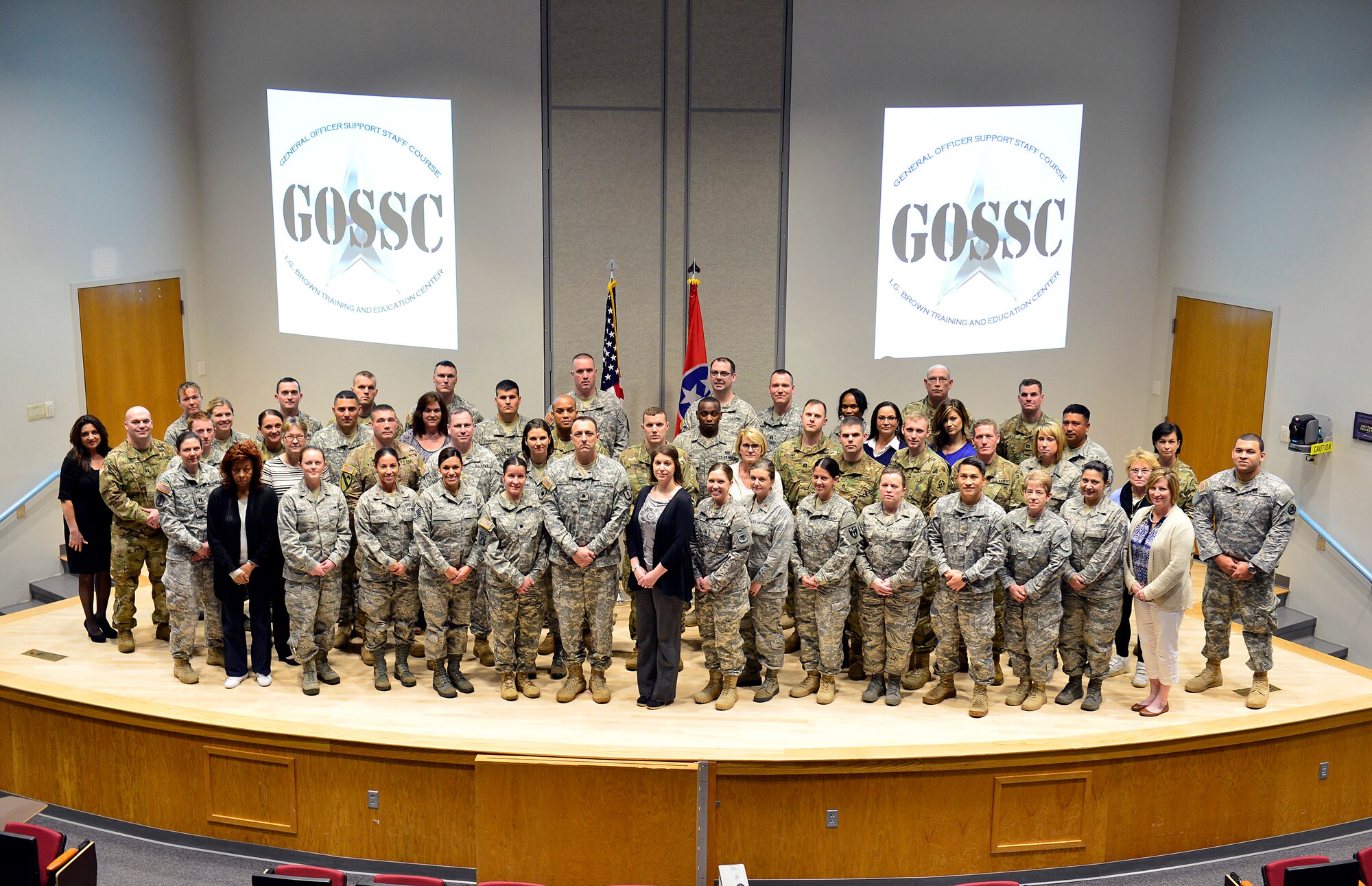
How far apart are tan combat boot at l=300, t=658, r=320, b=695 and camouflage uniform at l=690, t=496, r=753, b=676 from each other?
6.88ft

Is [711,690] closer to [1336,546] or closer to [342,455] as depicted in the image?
[342,455]

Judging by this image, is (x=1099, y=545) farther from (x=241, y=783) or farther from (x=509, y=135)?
(x=509, y=135)

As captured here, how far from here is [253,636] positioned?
6422 mm

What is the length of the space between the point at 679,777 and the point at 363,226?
5.86 meters

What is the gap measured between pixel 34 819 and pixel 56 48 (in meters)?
5.45

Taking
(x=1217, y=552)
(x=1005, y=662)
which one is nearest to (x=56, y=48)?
(x=1005, y=662)

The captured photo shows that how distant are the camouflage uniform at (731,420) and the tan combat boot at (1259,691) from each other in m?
3.15

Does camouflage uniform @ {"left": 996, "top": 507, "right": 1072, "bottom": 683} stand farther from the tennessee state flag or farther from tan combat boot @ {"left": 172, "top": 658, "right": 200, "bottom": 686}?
tan combat boot @ {"left": 172, "top": 658, "right": 200, "bottom": 686}

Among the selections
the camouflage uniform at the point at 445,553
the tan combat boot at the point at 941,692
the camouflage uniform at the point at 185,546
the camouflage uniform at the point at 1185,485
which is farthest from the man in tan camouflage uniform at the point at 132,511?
the camouflage uniform at the point at 1185,485

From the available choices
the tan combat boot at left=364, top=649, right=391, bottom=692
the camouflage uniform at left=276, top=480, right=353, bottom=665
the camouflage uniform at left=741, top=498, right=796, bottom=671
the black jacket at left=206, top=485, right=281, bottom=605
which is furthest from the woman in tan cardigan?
the black jacket at left=206, top=485, right=281, bottom=605

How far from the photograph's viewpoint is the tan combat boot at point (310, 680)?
6.39 metres

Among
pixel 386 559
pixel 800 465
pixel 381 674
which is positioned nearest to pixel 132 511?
pixel 386 559

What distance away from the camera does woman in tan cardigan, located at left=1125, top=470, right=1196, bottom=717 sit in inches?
234

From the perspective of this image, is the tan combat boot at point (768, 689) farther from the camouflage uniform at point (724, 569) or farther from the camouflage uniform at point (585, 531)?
the camouflage uniform at point (585, 531)
